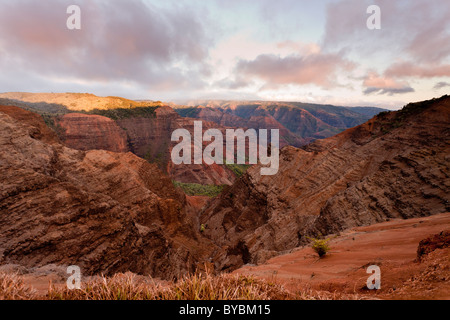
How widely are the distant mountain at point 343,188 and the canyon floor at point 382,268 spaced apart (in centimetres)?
412

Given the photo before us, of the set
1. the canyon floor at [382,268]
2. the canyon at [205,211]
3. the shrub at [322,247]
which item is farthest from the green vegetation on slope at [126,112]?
the canyon floor at [382,268]

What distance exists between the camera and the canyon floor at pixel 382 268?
293 cm

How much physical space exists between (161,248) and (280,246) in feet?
32.9

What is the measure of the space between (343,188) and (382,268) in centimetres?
1724

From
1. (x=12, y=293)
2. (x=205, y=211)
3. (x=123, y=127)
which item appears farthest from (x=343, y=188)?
(x=123, y=127)

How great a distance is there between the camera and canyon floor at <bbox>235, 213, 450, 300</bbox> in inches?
115

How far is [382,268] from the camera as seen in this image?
4531mm

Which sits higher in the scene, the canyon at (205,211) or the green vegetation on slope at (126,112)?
the green vegetation on slope at (126,112)

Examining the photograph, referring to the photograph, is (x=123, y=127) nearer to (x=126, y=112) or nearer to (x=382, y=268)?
(x=126, y=112)

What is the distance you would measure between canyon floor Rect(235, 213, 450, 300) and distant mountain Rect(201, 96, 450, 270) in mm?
4116

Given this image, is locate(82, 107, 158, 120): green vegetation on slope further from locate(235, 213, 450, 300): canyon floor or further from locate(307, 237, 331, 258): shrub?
locate(235, 213, 450, 300): canyon floor

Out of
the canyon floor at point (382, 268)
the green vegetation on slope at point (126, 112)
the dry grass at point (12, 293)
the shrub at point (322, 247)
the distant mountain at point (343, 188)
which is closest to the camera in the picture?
the dry grass at point (12, 293)

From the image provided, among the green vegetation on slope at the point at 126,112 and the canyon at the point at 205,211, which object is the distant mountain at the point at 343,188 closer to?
the canyon at the point at 205,211
